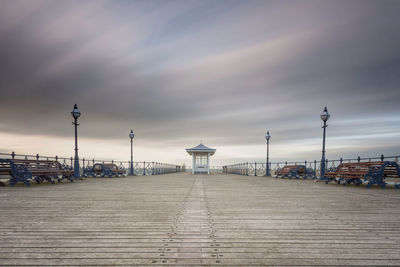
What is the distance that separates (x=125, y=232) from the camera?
10.3 feet

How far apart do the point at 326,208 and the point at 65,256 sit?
5.13 metres

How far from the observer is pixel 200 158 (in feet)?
88.2

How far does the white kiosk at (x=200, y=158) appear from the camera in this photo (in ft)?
82.6

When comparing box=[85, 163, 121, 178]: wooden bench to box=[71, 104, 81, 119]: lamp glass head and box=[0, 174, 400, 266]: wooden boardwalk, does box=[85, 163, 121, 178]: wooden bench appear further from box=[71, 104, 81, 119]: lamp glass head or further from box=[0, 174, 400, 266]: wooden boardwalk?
box=[0, 174, 400, 266]: wooden boardwalk

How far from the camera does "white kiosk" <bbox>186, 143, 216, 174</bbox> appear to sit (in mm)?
25180

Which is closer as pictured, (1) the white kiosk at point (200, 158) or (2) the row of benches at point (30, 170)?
(2) the row of benches at point (30, 170)

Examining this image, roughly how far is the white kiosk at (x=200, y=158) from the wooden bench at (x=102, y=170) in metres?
9.36

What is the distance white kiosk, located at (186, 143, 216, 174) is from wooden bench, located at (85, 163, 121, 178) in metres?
9.36

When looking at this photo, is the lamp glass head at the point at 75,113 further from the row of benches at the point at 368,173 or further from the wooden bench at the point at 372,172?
the wooden bench at the point at 372,172

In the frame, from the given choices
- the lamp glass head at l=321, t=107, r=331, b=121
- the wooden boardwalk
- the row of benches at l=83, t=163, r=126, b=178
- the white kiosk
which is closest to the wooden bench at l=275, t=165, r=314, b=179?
the lamp glass head at l=321, t=107, r=331, b=121

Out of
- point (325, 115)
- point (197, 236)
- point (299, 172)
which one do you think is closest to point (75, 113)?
point (197, 236)

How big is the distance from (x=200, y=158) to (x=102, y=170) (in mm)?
12874

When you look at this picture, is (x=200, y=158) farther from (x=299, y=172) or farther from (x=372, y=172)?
(x=372, y=172)

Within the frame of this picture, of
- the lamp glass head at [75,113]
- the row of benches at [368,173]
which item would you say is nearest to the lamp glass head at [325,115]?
the row of benches at [368,173]
